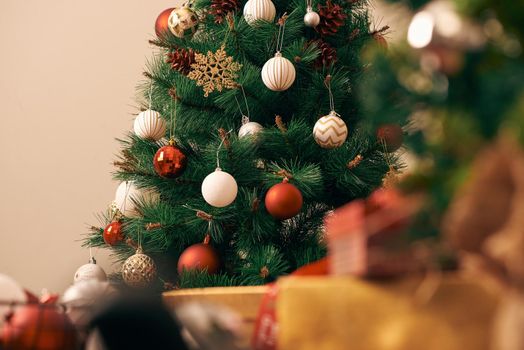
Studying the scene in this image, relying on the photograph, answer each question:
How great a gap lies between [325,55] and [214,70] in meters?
0.19

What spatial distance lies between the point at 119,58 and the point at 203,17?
1.67 ft

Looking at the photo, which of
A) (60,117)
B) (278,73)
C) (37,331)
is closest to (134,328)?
(37,331)

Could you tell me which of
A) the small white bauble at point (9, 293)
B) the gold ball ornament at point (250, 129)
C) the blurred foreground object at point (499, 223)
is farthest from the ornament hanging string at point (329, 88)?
the blurred foreground object at point (499, 223)

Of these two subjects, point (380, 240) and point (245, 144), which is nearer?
point (380, 240)

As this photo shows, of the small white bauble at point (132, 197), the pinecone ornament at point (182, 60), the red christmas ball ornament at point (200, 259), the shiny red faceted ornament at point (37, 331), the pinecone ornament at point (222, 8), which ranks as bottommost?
the shiny red faceted ornament at point (37, 331)

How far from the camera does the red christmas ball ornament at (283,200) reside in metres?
0.96

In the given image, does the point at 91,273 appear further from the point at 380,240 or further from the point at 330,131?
the point at 380,240

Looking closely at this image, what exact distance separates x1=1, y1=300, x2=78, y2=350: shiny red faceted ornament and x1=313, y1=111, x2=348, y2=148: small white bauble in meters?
0.55

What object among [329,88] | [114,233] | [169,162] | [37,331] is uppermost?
[329,88]

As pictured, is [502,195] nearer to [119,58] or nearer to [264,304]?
[264,304]

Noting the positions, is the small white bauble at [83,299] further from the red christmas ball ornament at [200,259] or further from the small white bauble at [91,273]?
the small white bauble at [91,273]

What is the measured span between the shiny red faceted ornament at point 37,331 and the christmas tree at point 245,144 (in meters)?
0.45

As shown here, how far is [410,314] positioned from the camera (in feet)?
1.26

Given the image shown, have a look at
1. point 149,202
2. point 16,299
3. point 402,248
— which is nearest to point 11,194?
point 149,202
